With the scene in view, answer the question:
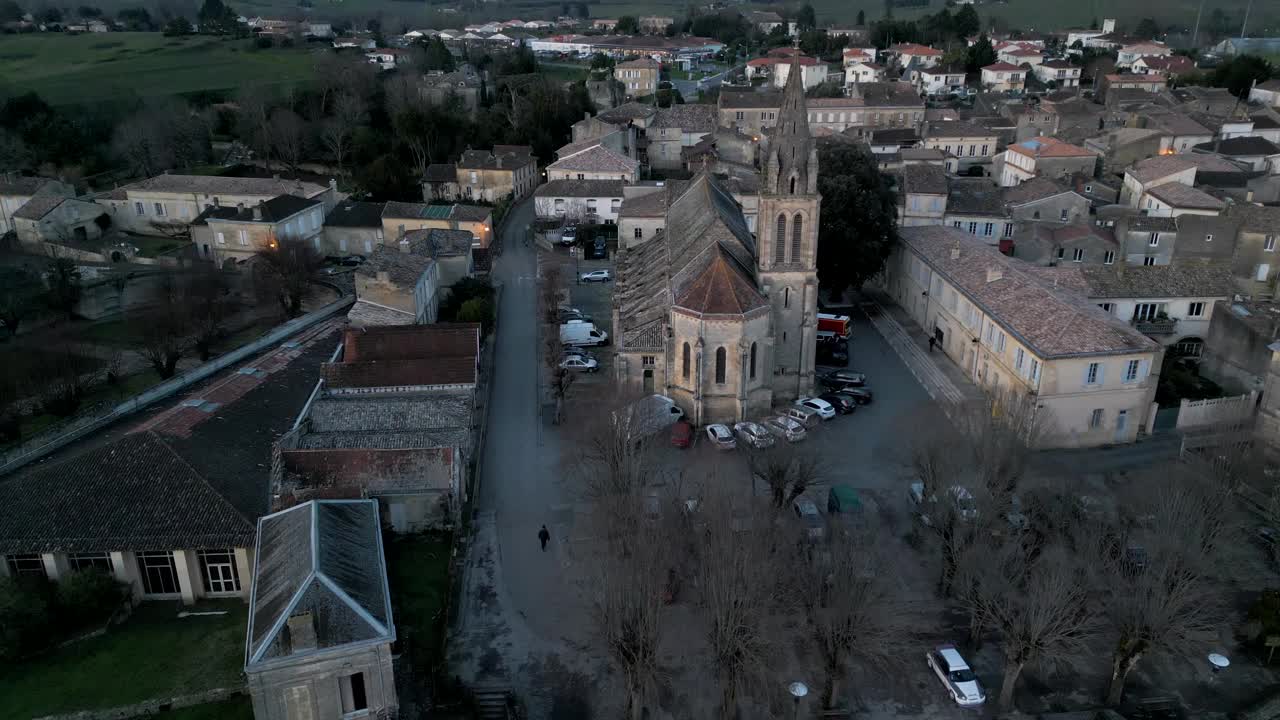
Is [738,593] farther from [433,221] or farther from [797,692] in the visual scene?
[433,221]

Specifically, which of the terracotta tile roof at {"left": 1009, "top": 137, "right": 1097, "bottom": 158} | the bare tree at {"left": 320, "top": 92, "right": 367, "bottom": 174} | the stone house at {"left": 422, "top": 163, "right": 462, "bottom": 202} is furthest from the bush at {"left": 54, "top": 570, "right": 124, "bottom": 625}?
the terracotta tile roof at {"left": 1009, "top": 137, "right": 1097, "bottom": 158}

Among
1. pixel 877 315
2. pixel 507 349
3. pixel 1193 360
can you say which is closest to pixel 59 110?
pixel 507 349

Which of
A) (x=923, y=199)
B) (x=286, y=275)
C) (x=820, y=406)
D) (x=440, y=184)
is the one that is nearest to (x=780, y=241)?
(x=820, y=406)

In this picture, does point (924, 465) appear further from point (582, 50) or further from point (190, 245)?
point (582, 50)

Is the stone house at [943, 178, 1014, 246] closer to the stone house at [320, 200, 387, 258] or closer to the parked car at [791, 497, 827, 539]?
the parked car at [791, 497, 827, 539]

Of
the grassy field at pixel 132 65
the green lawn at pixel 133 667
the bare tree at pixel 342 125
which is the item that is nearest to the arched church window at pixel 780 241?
the green lawn at pixel 133 667

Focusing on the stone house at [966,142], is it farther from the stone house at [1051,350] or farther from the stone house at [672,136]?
the stone house at [1051,350]
